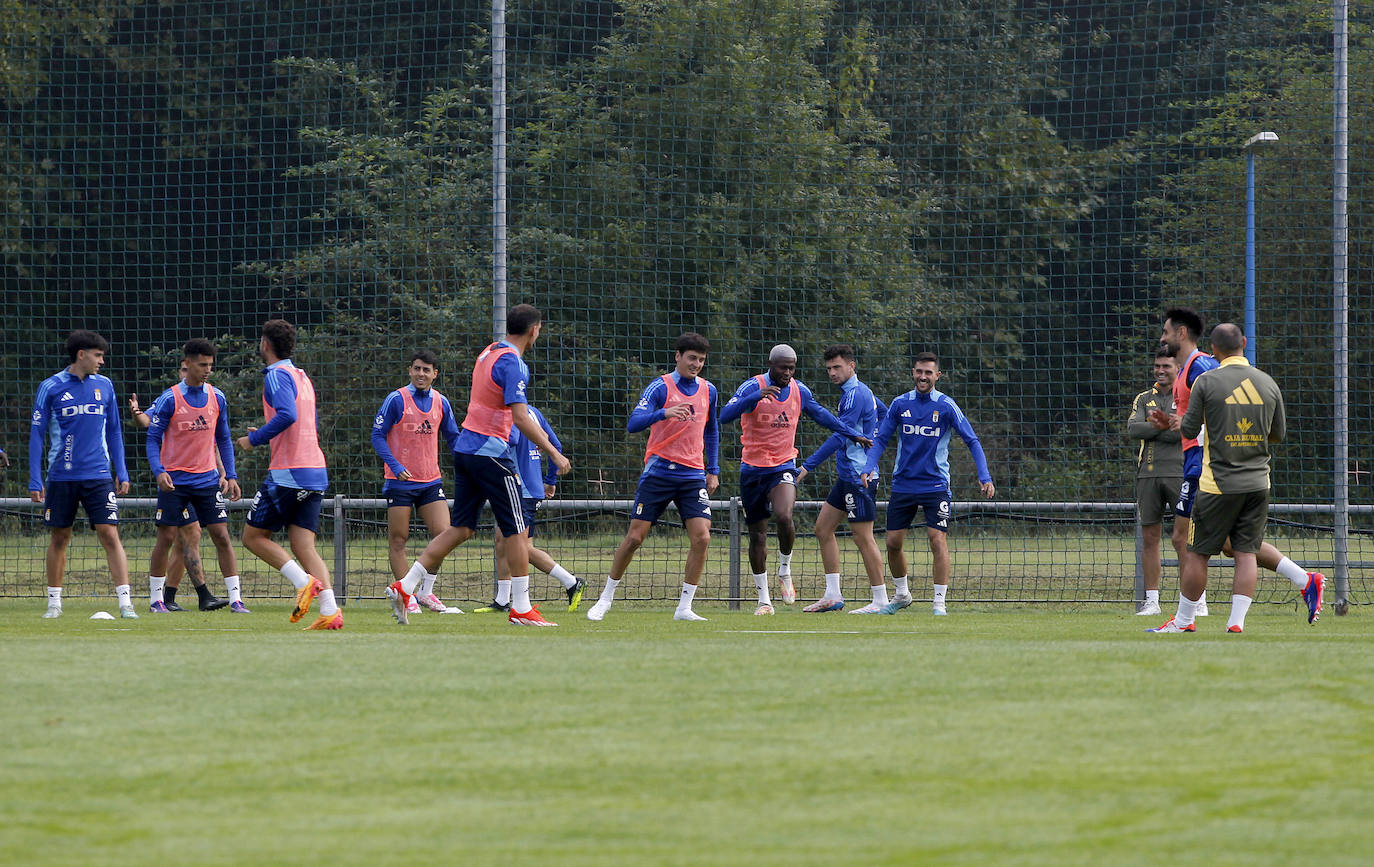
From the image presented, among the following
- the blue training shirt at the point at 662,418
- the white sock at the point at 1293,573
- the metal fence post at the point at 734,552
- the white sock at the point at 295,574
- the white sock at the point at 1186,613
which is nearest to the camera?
the white sock at the point at 1186,613

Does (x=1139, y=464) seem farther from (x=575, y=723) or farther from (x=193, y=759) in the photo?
(x=193, y=759)

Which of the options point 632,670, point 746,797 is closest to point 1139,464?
point 632,670

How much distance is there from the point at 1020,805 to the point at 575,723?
1.69m

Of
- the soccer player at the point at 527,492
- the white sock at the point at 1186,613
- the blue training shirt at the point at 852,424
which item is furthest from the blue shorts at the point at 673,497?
the white sock at the point at 1186,613

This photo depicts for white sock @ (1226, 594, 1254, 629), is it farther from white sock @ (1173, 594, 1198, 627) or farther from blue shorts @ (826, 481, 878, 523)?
blue shorts @ (826, 481, 878, 523)

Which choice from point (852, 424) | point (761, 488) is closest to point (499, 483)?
point (761, 488)

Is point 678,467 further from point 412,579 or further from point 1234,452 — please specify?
point 1234,452

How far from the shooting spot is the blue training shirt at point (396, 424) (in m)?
12.7

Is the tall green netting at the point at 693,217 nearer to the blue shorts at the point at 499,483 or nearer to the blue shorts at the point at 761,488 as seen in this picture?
the blue shorts at the point at 761,488

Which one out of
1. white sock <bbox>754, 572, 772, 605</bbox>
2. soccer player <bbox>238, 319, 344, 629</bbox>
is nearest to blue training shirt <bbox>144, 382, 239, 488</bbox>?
soccer player <bbox>238, 319, 344, 629</bbox>

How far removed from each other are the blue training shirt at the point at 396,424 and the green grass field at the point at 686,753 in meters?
5.00

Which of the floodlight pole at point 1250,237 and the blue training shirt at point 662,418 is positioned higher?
the floodlight pole at point 1250,237

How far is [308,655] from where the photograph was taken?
715cm

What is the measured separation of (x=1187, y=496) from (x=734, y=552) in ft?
12.6
